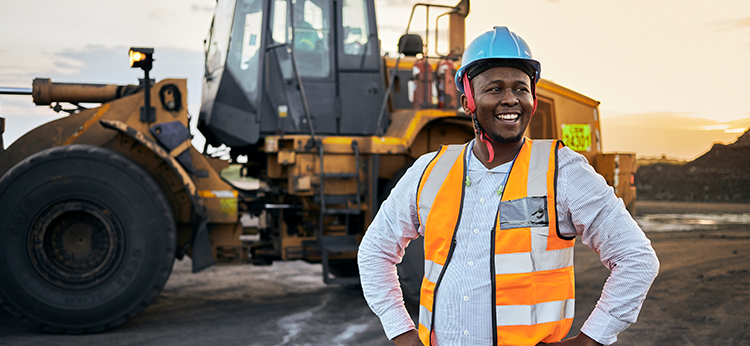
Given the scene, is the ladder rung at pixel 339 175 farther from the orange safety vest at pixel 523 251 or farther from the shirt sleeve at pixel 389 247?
the orange safety vest at pixel 523 251

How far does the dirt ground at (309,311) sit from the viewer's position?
17.7 ft

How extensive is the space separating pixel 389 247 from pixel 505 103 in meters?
0.60

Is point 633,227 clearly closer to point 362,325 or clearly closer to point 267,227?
point 362,325

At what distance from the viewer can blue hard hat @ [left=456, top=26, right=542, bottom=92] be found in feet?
6.40

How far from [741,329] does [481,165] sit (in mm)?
5132

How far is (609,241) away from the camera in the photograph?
72.8 inches

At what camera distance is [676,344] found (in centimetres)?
532

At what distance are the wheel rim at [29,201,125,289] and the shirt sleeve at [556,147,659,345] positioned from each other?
4534 mm

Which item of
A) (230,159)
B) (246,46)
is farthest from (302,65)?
(230,159)

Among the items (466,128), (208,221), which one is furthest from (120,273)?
(466,128)

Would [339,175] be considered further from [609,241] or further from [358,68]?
[609,241]

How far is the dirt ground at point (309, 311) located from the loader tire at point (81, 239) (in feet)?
0.89

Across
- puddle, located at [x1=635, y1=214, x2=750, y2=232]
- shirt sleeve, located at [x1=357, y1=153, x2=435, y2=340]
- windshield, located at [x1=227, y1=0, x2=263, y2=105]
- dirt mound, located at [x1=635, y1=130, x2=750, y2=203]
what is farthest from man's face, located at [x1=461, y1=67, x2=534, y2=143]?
dirt mound, located at [x1=635, y1=130, x2=750, y2=203]

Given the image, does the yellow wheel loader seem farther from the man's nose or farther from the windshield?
the man's nose
